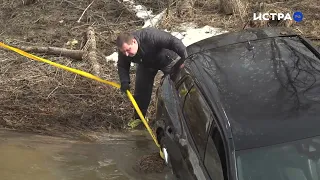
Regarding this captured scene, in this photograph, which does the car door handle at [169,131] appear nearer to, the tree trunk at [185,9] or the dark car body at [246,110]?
the dark car body at [246,110]

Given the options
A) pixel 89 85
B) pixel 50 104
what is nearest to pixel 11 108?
pixel 50 104

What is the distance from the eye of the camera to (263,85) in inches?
140

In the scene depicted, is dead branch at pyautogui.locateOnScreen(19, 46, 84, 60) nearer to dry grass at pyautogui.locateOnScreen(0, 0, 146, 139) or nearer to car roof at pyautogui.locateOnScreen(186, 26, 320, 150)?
dry grass at pyautogui.locateOnScreen(0, 0, 146, 139)

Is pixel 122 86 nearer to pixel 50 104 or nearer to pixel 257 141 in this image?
pixel 50 104

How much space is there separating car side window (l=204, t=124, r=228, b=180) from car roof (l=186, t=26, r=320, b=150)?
0.57ft

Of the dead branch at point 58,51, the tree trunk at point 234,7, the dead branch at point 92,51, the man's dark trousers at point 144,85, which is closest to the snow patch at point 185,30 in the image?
the dead branch at point 92,51

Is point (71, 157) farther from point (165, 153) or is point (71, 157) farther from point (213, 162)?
point (213, 162)

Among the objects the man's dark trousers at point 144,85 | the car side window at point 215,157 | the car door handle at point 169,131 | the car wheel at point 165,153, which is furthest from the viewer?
the man's dark trousers at point 144,85

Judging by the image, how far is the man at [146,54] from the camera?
514cm

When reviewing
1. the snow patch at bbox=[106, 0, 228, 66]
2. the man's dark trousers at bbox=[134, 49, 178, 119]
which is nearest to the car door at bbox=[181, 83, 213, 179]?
the man's dark trousers at bbox=[134, 49, 178, 119]

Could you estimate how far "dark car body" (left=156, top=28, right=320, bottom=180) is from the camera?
3139mm

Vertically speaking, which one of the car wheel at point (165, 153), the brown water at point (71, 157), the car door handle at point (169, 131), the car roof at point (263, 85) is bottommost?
the brown water at point (71, 157)

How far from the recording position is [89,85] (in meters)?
7.20

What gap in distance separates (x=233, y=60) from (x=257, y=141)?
41.4 inches
